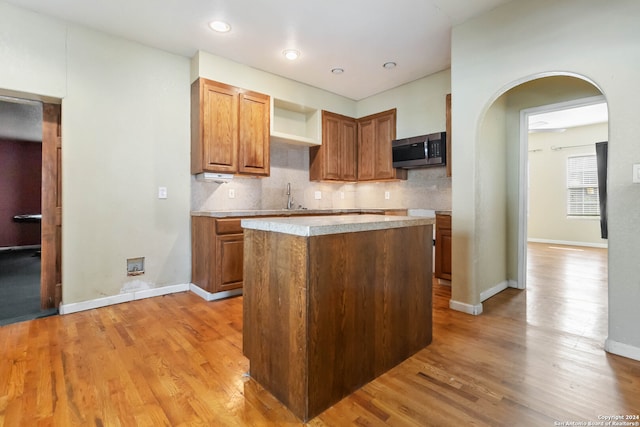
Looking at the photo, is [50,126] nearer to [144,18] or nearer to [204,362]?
[144,18]

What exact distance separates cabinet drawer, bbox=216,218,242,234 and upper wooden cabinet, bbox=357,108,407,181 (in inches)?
88.0

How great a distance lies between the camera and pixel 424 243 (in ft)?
6.76

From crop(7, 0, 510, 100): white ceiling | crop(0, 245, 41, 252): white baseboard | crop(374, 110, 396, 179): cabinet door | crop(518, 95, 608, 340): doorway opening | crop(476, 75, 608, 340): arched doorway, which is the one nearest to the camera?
crop(7, 0, 510, 100): white ceiling

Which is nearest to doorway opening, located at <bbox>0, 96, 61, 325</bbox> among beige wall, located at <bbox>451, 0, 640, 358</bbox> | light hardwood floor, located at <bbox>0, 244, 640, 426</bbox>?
light hardwood floor, located at <bbox>0, 244, 640, 426</bbox>

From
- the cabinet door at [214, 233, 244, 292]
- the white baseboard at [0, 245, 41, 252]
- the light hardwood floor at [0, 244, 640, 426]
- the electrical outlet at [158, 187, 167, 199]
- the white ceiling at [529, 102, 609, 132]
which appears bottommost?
the light hardwood floor at [0, 244, 640, 426]

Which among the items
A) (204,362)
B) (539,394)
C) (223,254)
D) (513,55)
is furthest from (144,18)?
(539,394)

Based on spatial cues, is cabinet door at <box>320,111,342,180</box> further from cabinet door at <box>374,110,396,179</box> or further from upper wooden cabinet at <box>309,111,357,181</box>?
cabinet door at <box>374,110,396,179</box>

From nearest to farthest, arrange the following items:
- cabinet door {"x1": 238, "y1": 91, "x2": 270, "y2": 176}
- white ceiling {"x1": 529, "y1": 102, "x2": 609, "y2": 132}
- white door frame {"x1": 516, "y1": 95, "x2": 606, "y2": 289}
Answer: white door frame {"x1": 516, "y1": 95, "x2": 606, "y2": 289}
cabinet door {"x1": 238, "y1": 91, "x2": 270, "y2": 176}
white ceiling {"x1": 529, "y1": 102, "x2": 609, "y2": 132}

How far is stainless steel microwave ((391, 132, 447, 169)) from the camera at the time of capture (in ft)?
12.3

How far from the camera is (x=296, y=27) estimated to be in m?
2.84

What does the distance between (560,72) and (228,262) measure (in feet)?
10.6

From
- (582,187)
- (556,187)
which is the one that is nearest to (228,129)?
(556,187)

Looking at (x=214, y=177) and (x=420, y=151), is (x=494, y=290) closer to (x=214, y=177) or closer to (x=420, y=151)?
(x=420, y=151)

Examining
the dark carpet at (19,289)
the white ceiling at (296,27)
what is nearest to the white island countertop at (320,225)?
the white ceiling at (296,27)
